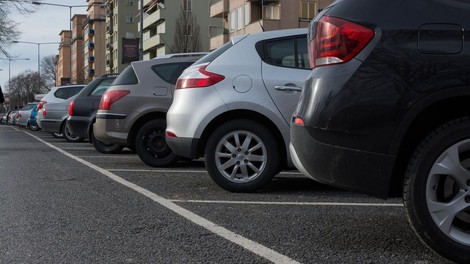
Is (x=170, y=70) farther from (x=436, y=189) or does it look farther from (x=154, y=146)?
(x=436, y=189)

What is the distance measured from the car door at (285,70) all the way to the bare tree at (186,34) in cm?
5434

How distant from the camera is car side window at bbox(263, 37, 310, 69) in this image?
628 centimetres

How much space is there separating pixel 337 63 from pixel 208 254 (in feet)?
4.79

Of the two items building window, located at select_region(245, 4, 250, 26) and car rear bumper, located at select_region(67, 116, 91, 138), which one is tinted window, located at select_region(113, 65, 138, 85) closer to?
car rear bumper, located at select_region(67, 116, 91, 138)

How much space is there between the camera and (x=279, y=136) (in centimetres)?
623

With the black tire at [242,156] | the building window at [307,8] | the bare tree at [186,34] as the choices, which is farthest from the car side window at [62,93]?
the bare tree at [186,34]

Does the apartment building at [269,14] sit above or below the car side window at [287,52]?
above

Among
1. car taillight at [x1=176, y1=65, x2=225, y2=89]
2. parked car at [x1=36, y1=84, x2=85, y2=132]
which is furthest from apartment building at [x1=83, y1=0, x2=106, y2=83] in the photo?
car taillight at [x1=176, y1=65, x2=225, y2=89]

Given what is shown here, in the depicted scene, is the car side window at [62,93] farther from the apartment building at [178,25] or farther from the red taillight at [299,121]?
the apartment building at [178,25]

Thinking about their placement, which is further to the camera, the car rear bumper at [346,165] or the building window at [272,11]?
the building window at [272,11]

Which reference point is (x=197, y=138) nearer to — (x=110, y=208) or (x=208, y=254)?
(x=110, y=208)

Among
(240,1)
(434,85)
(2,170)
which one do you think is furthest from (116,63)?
(434,85)

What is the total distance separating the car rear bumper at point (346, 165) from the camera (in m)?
3.59

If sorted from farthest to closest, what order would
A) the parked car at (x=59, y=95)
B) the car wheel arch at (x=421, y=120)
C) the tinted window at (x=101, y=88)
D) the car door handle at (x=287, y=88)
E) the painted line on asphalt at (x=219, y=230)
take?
the parked car at (x=59, y=95), the tinted window at (x=101, y=88), the car door handle at (x=287, y=88), the painted line on asphalt at (x=219, y=230), the car wheel arch at (x=421, y=120)
